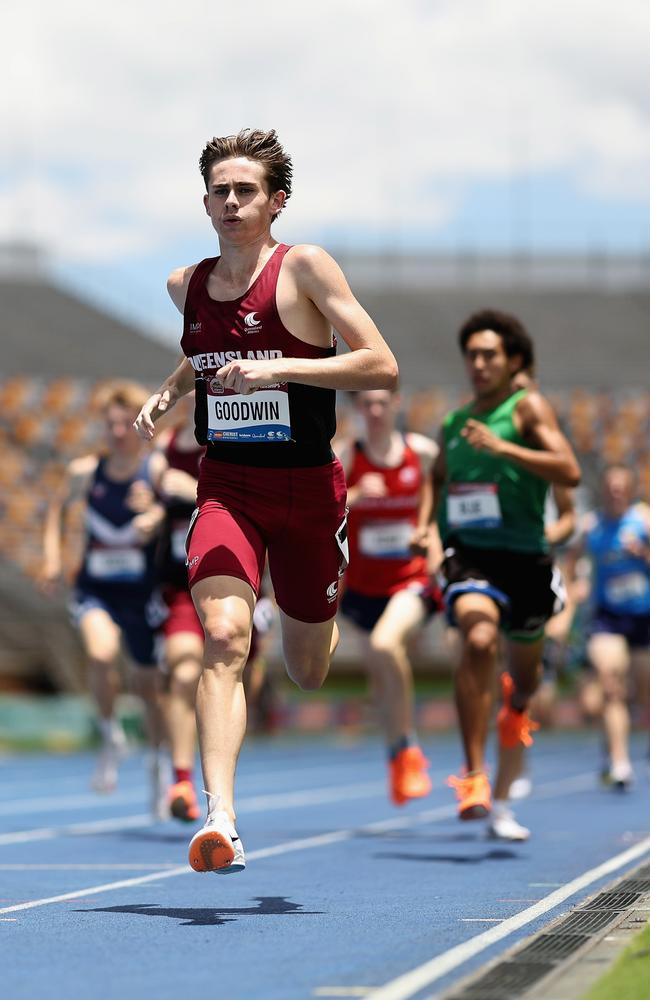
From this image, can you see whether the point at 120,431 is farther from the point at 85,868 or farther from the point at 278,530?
the point at 278,530

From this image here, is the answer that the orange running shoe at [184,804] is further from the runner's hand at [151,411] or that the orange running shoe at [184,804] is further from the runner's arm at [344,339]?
the runner's arm at [344,339]

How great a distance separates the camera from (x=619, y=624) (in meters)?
13.9

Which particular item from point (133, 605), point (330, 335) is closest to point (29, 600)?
point (133, 605)

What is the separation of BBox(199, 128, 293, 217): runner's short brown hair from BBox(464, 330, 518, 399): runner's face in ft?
8.23

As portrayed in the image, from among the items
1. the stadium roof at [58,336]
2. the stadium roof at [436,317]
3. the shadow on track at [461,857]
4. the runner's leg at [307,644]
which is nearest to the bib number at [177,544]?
the shadow on track at [461,857]

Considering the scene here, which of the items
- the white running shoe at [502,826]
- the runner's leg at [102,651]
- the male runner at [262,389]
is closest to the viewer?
the male runner at [262,389]

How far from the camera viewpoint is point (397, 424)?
34.3 ft

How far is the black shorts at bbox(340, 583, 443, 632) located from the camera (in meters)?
10.1

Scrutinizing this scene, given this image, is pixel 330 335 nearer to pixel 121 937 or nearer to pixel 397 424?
pixel 121 937

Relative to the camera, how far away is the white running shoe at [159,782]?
10328 millimetres

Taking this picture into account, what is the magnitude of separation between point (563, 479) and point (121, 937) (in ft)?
12.4

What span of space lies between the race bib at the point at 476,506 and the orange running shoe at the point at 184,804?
1.87 metres

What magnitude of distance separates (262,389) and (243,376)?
471mm

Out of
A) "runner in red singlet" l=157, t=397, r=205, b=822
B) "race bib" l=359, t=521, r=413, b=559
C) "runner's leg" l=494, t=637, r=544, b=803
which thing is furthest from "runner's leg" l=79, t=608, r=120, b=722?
"runner's leg" l=494, t=637, r=544, b=803
